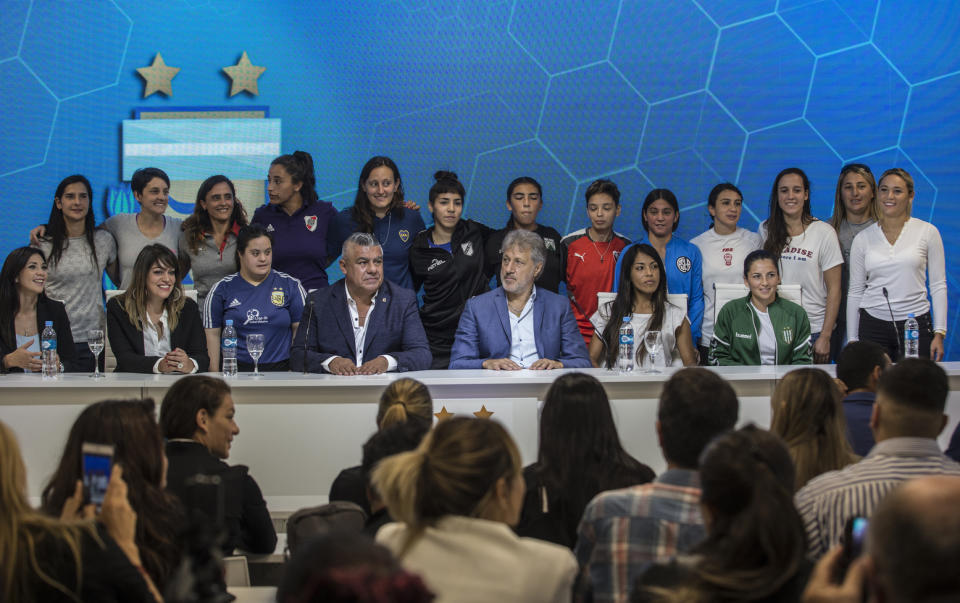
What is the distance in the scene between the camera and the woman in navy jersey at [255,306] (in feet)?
15.1

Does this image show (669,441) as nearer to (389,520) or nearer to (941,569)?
(389,520)

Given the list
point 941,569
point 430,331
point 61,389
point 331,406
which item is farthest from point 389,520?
point 430,331

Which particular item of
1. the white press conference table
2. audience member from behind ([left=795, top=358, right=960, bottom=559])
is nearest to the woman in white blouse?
the white press conference table

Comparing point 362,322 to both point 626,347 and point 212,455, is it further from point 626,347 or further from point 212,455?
point 212,455

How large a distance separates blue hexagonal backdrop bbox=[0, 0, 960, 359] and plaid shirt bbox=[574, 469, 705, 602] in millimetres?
4741

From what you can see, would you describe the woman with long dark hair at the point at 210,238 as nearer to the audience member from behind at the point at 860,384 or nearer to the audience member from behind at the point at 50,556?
the audience member from behind at the point at 860,384

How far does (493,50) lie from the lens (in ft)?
21.5

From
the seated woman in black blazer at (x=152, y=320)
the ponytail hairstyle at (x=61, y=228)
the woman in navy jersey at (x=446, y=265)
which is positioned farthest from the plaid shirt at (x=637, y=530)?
the ponytail hairstyle at (x=61, y=228)

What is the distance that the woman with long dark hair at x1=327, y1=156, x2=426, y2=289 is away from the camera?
514 centimetres

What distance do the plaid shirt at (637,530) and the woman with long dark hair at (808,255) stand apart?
3625 millimetres

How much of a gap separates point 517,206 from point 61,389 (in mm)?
2554

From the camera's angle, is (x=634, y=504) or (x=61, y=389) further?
(x=61, y=389)

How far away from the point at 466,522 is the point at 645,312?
332cm

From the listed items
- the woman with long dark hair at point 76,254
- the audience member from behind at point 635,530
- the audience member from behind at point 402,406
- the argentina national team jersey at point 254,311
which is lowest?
the audience member from behind at point 635,530
